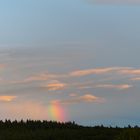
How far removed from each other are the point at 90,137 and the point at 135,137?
1014 centimetres

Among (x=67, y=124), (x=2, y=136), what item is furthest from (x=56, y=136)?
(x=67, y=124)

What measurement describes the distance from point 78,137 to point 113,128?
259 inches

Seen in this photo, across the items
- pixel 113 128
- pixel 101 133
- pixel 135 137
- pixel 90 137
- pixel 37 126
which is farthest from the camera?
pixel 37 126

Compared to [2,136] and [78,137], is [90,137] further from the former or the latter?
[2,136]

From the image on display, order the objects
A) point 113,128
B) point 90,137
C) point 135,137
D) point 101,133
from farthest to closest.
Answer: point 113,128, point 101,133, point 90,137, point 135,137

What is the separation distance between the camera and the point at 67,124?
44.1m

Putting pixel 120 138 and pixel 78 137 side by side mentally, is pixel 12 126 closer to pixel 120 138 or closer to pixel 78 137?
pixel 78 137

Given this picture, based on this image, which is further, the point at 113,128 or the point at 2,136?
the point at 113,128

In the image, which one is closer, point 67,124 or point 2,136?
point 2,136

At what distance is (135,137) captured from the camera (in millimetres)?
23031

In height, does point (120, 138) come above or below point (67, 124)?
below

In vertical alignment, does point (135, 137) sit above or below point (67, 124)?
below

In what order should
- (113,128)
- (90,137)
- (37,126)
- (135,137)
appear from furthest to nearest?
(37,126)
(113,128)
(90,137)
(135,137)

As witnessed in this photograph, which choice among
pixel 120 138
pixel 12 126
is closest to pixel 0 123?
pixel 12 126
